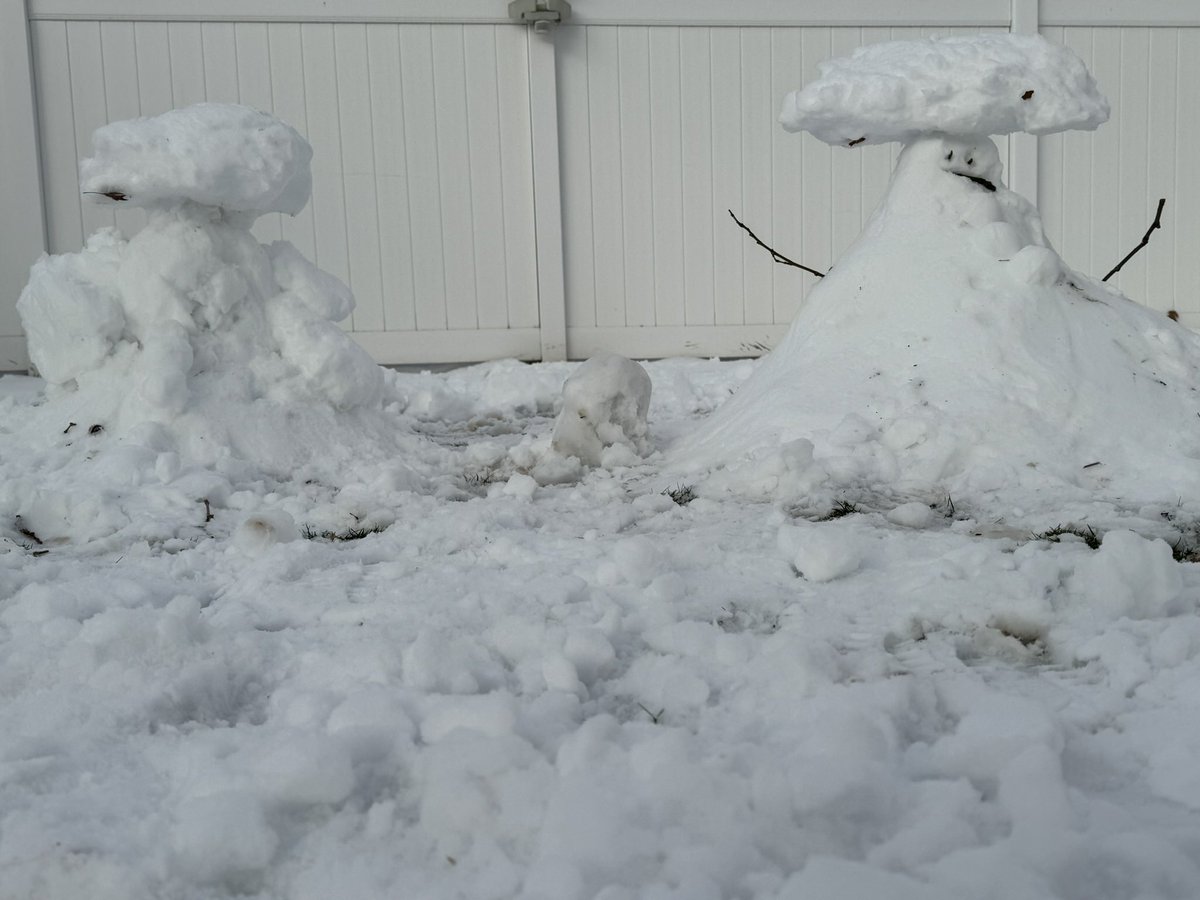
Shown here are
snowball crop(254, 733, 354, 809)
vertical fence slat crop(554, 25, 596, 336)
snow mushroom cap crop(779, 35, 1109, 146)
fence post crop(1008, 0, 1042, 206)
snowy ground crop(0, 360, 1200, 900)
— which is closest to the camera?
snowy ground crop(0, 360, 1200, 900)

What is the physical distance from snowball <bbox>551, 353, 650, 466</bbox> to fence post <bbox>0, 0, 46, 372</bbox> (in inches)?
156

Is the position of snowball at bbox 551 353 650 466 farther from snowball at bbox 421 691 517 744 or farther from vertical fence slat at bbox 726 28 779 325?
vertical fence slat at bbox 726 28 779 325

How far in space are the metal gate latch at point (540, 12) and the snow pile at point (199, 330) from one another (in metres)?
3.02

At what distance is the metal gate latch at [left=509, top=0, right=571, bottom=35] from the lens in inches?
227

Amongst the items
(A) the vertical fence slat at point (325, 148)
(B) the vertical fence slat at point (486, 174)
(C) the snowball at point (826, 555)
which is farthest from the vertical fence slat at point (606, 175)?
(C) the snowball at point (826, 555)

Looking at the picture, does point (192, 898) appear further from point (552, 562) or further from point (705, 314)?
point (705, 314)

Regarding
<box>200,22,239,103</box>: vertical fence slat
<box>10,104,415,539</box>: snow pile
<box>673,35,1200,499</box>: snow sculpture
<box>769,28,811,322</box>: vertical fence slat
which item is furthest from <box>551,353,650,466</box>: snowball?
<box>200,22,239,103</box>: vertical fence slat

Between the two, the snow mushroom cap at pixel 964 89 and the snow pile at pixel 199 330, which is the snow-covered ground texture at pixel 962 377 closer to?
the snow mushroom cap at pixel 964 89

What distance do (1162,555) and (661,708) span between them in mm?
828

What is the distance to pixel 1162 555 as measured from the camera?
1.59m

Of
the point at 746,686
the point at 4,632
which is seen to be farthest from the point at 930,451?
the point at 4,632

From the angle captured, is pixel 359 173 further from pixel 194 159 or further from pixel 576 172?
pixel 194 159

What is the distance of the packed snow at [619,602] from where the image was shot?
1.04 metres

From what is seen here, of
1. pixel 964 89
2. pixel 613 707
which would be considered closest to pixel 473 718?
pixel 613 707
